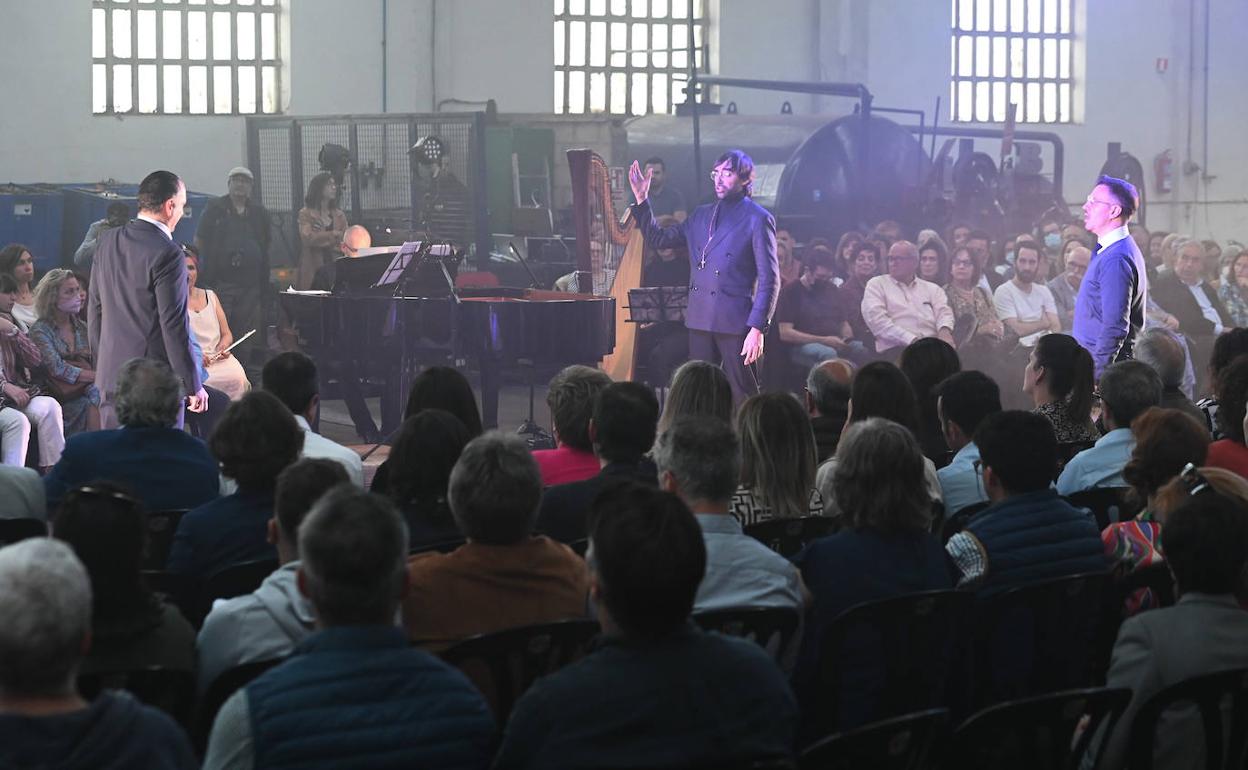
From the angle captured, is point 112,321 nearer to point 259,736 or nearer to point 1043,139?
point 259,736

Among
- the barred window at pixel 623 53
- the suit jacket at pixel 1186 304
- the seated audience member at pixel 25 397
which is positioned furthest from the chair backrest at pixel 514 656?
the barred window at pixel 623 53

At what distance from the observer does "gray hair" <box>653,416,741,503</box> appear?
3143 mm

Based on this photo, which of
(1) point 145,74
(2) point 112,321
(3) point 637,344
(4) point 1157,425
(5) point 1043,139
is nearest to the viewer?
(4) point 1157,425

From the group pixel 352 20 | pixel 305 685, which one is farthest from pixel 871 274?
pixel 305 685

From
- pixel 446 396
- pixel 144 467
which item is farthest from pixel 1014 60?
pixel 144 467

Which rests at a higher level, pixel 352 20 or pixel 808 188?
pixel 352 20

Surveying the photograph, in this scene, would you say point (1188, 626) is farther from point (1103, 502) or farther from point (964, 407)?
point (964, 407)

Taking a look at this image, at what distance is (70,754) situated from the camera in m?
1.82

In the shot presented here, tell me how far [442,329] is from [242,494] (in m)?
5.16

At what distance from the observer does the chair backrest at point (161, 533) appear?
3.82m

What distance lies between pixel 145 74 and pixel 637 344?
5.82 metres

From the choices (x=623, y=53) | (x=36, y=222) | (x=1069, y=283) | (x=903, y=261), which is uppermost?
(x=623, y=53)

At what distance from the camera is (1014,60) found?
17141mm

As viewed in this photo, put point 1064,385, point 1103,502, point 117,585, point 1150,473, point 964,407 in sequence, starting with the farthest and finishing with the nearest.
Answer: point 1064,385, point 964,407, point 1103,502, point 1150,473, point 117,585
